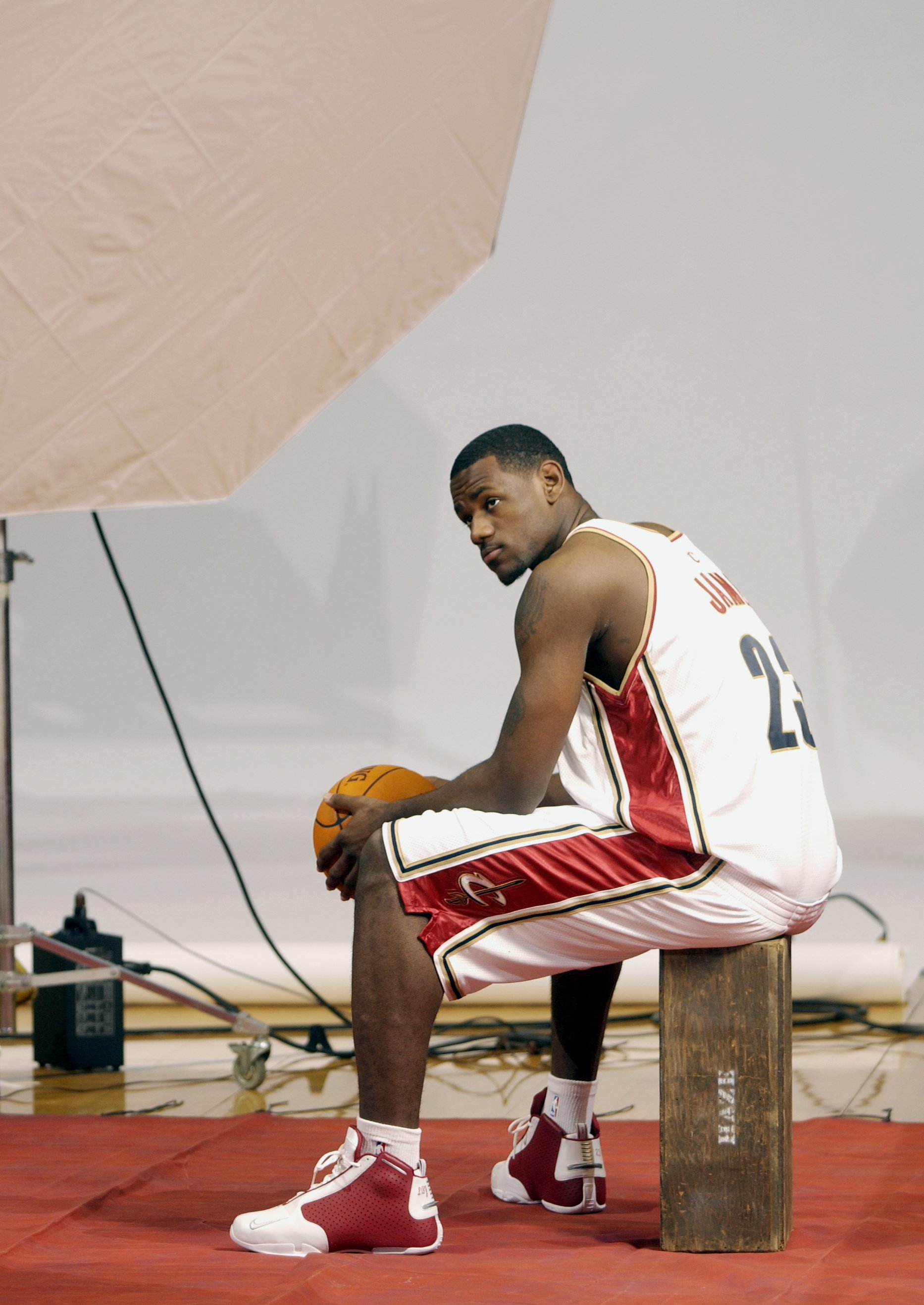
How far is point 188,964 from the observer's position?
12.7 feet

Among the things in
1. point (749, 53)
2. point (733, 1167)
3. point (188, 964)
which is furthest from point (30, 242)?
point (749, 53)

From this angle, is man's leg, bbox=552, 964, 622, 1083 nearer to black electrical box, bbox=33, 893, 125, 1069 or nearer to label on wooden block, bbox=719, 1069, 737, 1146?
label on wooden block, bbox=719, 1069, 737, 1146

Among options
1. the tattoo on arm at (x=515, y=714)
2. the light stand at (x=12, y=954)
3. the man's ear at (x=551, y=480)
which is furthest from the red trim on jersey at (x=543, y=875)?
the light stand at (x=12, y=954)

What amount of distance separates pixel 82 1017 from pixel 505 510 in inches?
74.0

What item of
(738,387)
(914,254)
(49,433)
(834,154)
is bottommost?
(49,433)

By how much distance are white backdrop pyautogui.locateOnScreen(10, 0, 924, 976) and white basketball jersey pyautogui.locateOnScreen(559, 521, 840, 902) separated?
10.6ft

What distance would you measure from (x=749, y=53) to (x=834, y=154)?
1.63 ft

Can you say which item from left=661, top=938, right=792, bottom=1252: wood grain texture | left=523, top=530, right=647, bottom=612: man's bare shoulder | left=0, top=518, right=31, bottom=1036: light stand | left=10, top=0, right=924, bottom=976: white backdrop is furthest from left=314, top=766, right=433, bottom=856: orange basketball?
left=10, top=0, right=924, bottom=976: white backdrop

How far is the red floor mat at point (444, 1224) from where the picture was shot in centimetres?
164

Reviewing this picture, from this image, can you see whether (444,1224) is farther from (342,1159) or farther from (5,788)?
(5,788)

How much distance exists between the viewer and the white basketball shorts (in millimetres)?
1828

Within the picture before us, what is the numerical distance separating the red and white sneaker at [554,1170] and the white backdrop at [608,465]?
9.40ft

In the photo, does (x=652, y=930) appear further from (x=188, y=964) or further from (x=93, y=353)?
(x=188, y=964)

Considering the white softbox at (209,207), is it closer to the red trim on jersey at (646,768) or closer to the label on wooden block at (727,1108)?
the red trim on jersey at (646,768)
